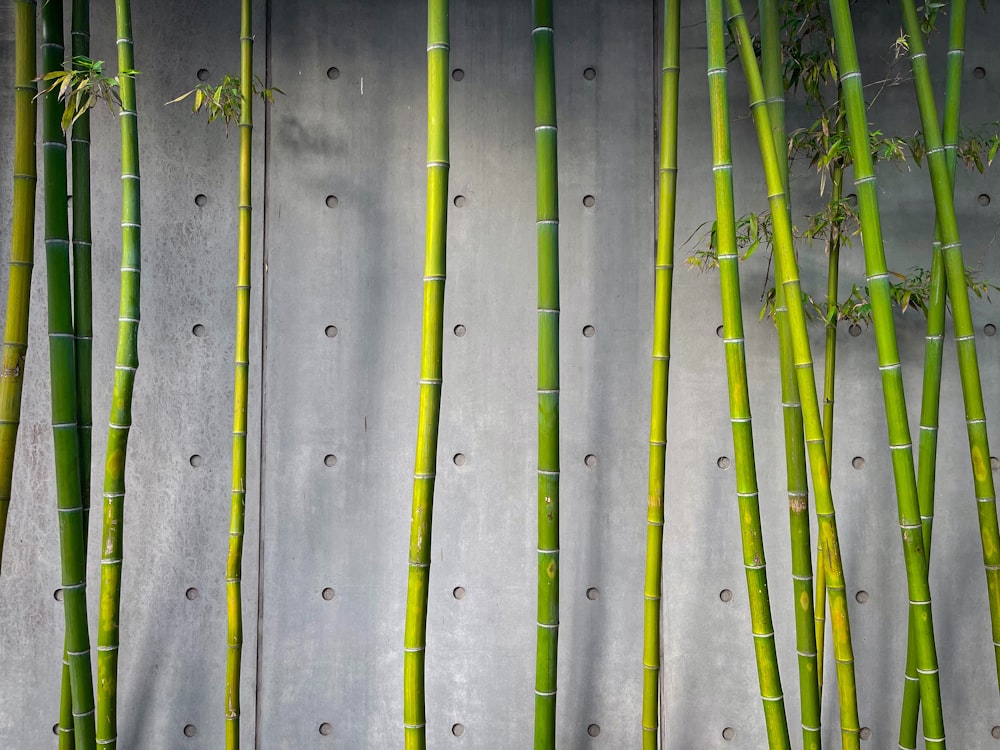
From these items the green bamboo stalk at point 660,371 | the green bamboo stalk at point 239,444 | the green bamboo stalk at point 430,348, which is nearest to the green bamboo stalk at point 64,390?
the green bamboo stalk at point 239,444

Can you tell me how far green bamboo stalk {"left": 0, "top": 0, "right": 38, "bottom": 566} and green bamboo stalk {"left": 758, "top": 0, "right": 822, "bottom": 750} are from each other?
1938 millimetres

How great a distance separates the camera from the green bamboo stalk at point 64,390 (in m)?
2.13

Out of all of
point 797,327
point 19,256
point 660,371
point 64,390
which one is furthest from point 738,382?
point 19,256

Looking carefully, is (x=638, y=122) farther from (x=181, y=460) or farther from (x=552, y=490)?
(x=181, y=460)

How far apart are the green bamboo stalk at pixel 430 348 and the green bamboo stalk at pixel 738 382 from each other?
657mm

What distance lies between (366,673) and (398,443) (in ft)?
2.71

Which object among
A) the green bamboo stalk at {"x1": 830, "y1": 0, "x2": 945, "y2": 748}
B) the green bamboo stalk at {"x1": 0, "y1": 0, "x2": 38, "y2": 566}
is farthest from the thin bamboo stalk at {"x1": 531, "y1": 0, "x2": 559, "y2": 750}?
the green bamboo stalk at {"x1": 0, "y1": 0, "x2": 38, "y2": 566}

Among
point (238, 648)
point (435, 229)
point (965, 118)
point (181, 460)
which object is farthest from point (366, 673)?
point (965, 118)

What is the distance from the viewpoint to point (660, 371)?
2.56m

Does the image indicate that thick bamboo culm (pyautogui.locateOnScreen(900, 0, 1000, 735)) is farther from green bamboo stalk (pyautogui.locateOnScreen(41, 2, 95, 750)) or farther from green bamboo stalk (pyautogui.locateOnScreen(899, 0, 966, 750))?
green bamboo stalk (pyautogui.locateOnScreen(41, 2, 95, 750))

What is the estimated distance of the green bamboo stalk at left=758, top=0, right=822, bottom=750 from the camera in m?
2.15

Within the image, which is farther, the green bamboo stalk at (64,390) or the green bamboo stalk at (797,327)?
the green bamboo stalk at (64,390)

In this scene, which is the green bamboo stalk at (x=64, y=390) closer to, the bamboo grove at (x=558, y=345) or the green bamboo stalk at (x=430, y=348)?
the bamboo grove at (x=558, y=345)

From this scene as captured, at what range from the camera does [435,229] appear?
1.90 metres
